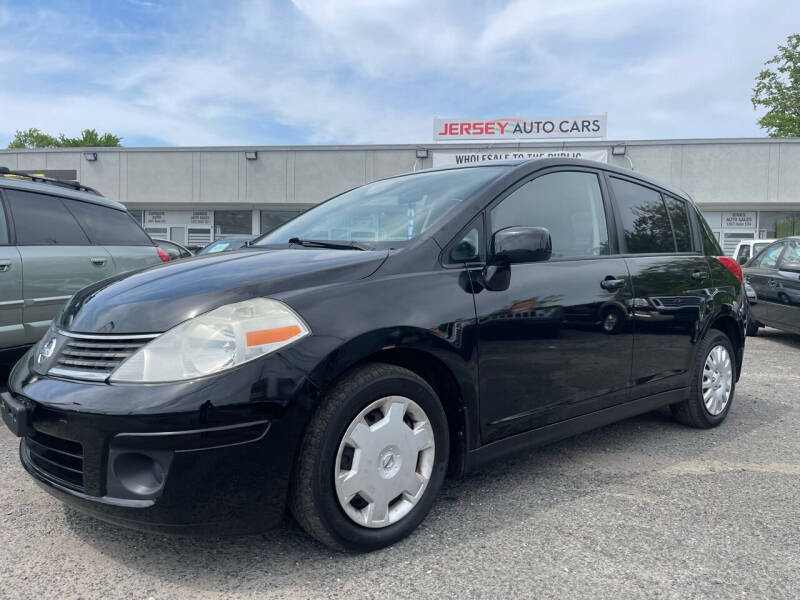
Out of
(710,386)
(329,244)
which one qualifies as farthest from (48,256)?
(710,386)

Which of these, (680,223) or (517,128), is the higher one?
(517,128)

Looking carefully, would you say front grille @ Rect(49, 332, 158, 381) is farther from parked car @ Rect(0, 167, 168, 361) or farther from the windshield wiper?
parked car @ Rect(0, 167, 168, 361)

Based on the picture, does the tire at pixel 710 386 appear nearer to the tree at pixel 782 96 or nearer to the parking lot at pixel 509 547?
the parking lot at pixel 509 547

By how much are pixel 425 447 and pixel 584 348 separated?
3.49 feet

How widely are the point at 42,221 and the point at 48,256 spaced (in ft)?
1.07

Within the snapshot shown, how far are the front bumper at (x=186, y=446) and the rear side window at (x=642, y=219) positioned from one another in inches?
93.5

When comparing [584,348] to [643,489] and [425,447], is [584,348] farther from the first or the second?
[425,447]

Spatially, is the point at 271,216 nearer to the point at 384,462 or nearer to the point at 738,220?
the point at 738,220

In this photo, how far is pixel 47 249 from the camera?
480cm

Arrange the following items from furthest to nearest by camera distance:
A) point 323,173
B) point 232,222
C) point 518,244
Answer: point 232,222, point 323,173, point 518,244

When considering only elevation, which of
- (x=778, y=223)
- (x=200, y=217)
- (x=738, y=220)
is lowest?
(x=778, y=223)

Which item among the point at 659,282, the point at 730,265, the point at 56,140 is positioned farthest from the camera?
the point at 56,140

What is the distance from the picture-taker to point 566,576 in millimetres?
2254

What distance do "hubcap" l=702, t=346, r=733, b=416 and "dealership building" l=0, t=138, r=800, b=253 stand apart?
15.3m
